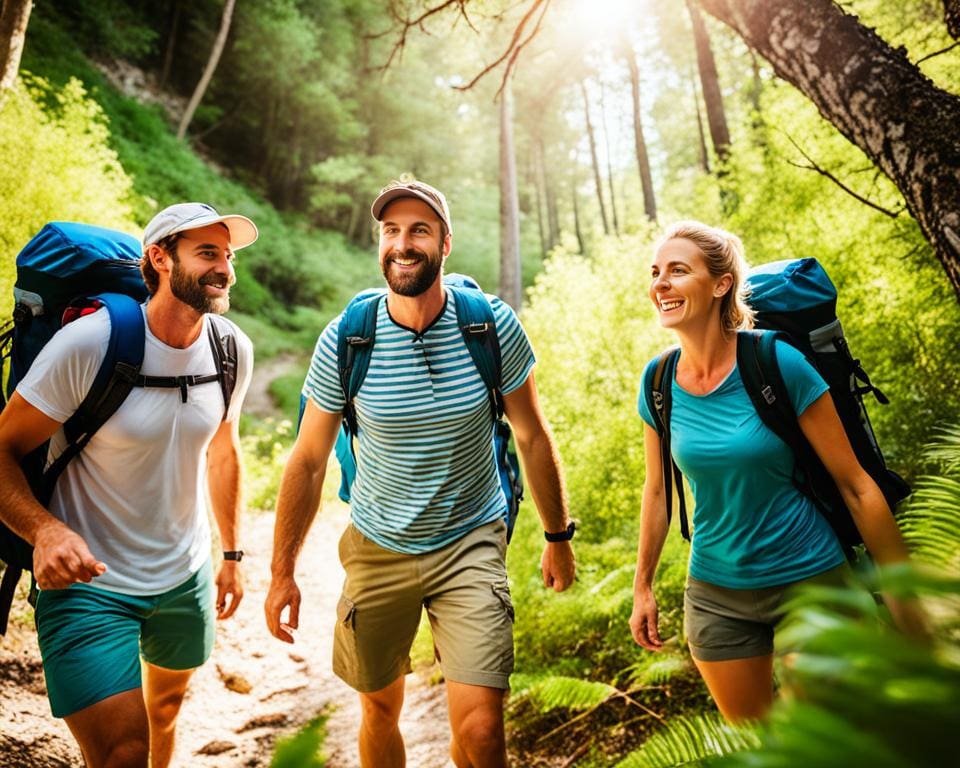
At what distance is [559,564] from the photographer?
2.78 meters

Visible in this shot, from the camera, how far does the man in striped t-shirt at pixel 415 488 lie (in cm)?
249

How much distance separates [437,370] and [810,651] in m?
2.11

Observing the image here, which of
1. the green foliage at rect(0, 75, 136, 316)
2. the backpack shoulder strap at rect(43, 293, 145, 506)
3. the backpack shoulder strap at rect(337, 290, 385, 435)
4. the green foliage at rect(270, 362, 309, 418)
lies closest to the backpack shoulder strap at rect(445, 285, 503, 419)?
the backpack shoulder strap at rect(337, 290, 385, 435)

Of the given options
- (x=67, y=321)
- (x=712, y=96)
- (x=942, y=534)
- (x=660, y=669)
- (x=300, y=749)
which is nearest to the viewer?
(x=300, y=749)

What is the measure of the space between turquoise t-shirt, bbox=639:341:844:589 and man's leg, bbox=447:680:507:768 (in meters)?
0.91

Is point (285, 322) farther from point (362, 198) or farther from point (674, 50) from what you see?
point (674, 50)

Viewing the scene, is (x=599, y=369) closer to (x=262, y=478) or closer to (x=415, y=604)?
(x=415, y=604)

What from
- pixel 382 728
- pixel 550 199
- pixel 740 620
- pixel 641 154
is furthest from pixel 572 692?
pixel 550 199

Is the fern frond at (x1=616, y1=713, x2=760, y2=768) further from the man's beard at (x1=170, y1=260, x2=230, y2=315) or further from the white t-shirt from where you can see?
the man's beard at (x1=170, y1=260, x2=230, y2=315)

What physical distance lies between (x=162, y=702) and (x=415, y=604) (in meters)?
1.26

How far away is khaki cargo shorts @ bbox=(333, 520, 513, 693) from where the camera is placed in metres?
2.46

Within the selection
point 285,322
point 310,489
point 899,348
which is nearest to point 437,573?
point 310,489

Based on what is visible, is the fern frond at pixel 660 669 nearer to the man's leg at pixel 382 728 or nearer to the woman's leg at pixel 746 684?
the woman's leg at pixel 746 684

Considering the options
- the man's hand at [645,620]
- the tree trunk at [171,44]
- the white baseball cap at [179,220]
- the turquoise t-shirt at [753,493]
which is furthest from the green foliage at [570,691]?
the tree trunk at [171,44]
